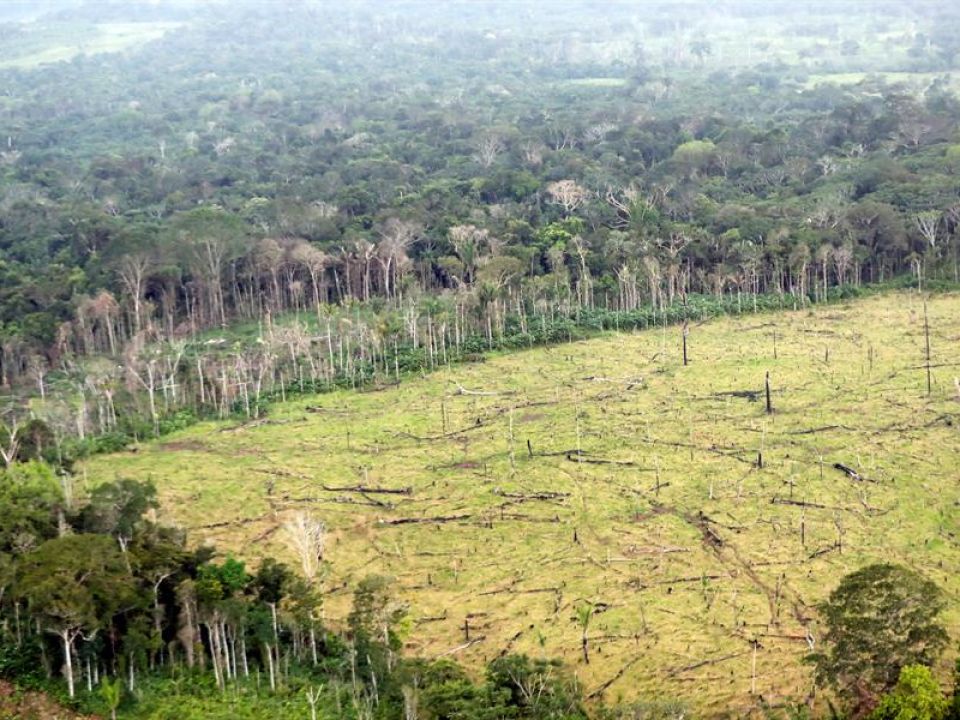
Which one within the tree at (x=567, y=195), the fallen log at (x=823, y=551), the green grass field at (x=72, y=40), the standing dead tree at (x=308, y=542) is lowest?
the fallen log at (x=823, y=551)

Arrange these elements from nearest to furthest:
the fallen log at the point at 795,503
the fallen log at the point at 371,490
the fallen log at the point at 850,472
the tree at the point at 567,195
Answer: the fallen log at the point at 795,503, the fallen log at the point at 850,472, the fallen log at the point at 371,490, the tree at the point at 567,195

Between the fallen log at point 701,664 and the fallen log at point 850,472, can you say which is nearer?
the fallen log at point 701,664

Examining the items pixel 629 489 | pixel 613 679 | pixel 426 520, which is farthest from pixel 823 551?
pixel 426 520

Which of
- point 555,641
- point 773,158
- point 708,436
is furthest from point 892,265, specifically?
point 555,641

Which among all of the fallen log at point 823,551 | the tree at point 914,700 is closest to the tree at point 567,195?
the fallen log at point 823,551

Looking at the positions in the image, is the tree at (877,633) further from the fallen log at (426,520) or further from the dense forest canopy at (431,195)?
the dense forest canopy at (431,195)

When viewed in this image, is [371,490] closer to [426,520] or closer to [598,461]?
[426,520]
